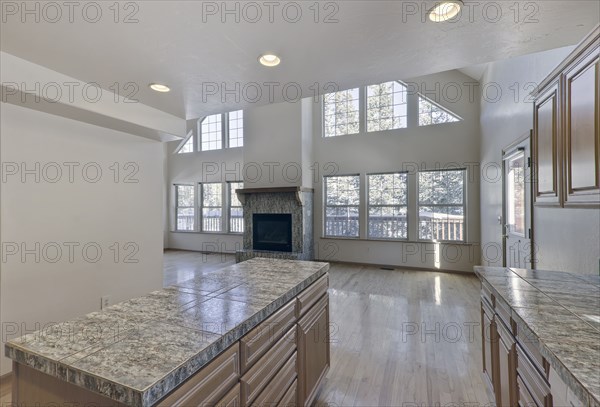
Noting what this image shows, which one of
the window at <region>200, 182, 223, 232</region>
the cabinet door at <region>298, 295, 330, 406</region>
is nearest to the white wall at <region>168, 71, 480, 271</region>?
the window at <region>200, 182, 223, 232</region>

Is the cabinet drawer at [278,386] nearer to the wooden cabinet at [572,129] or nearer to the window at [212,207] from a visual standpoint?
the wooden cabinet at [572,129]

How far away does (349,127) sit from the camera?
21.4 ft

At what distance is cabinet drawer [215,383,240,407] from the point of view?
1.00 meters

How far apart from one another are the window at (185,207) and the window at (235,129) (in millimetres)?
1873

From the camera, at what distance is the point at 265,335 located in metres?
1.28

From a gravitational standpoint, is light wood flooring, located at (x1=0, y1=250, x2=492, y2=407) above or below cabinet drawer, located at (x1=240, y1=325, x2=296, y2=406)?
below

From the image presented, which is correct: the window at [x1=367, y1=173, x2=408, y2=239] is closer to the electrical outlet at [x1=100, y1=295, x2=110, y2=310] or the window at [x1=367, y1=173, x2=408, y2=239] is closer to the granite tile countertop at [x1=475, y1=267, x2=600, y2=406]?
the granite tile countertop at [x1=475, y1=267, x2=600, y2=406]

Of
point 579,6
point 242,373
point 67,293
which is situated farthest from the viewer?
point 67,293

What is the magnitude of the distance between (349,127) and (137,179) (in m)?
4.69

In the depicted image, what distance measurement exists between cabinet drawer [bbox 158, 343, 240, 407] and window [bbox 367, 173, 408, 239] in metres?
5.49

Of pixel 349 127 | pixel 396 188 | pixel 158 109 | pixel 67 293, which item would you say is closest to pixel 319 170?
pixel 349 127

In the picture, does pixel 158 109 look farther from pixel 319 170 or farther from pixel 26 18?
pixel 319 170

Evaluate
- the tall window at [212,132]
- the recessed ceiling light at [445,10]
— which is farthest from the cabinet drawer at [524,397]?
the tall window at [212,132]

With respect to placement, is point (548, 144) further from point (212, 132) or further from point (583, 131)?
point (212, 132)
